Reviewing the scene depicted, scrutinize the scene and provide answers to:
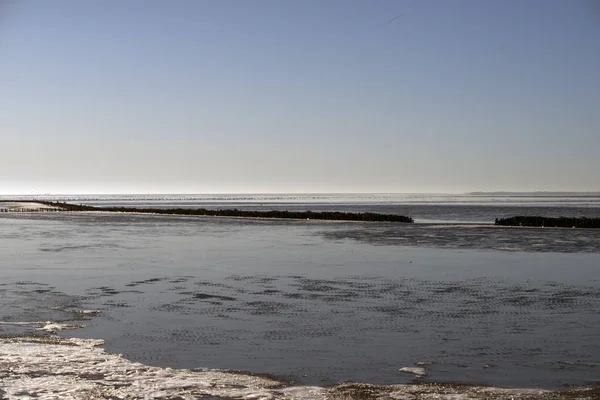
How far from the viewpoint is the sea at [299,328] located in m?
8.95

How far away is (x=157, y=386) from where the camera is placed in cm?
884

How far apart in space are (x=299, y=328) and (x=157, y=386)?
4.22 m

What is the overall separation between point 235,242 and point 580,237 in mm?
19988

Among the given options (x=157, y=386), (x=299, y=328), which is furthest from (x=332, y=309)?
(x=157, y=386)

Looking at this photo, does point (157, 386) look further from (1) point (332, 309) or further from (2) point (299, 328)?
(1) point (332, 309)

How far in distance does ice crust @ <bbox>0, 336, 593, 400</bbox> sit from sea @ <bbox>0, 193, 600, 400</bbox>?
0.03 m

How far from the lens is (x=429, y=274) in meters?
21.2

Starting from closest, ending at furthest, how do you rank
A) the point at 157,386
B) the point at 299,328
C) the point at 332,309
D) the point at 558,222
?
the point at 157,386, the point at 299,328, the point at 332,309, the point at 558,222

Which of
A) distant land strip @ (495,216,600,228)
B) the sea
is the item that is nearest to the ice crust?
the sea

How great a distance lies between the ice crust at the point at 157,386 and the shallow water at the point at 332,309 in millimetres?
360

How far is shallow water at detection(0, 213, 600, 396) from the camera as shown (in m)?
10.1

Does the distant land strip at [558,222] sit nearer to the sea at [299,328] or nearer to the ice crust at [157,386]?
the sea at [299,328]

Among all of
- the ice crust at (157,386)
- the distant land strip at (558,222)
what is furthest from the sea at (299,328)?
the distant land strip at (558,222)

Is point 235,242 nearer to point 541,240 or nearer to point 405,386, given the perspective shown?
point 541,240
